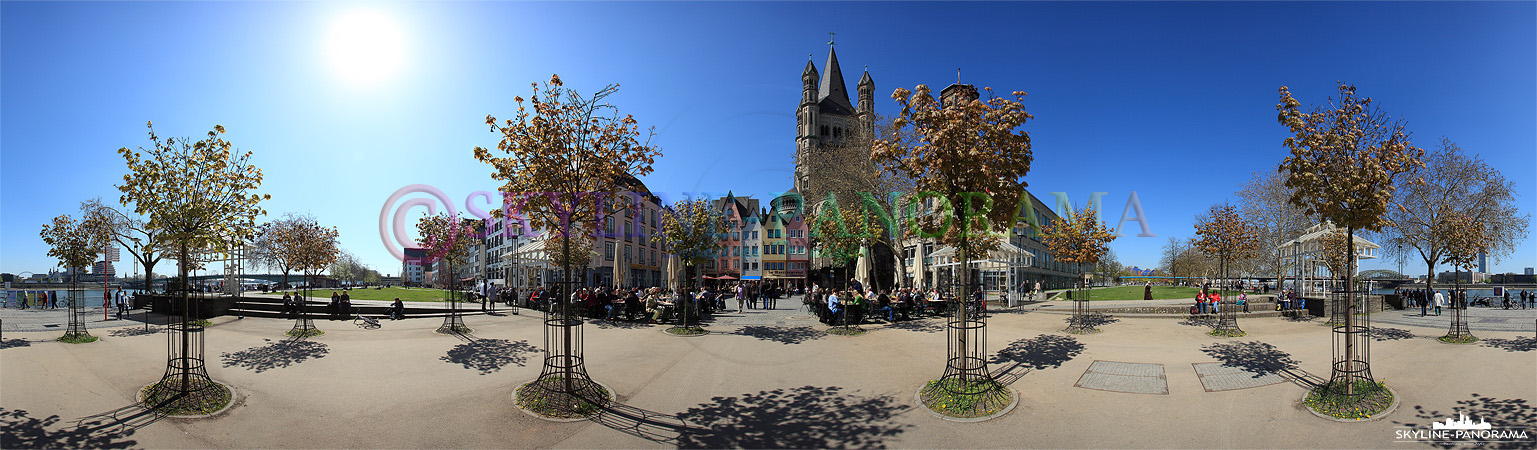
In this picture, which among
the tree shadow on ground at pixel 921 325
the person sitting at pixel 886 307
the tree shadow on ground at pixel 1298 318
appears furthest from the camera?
the person sitting at pixel 886 307

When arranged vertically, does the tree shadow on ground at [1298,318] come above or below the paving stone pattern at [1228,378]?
below

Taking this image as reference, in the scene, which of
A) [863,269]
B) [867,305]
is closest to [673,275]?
[863,269]

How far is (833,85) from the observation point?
314 feet

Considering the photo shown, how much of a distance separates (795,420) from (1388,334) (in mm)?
16816

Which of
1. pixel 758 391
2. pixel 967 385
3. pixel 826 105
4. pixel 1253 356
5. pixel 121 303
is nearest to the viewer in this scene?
pixel 967 385

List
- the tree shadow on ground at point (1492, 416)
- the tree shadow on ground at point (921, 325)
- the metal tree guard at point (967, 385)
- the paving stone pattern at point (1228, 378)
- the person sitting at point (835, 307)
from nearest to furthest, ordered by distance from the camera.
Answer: the tree shadow on ground at point (1492, 416)
the metal tree guard at point (967, 385)
the paving stone pattern at point (1228, 378)
the tree shadow on ground at point (921, 325)
the person sitting at point (835, 307)

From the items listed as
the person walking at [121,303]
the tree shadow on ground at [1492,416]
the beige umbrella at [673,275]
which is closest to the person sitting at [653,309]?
the beige umbrella at [673,275]

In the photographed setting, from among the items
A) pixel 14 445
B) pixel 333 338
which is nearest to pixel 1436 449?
pixel 14 445

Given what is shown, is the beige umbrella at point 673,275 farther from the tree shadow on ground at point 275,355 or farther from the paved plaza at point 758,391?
the tree shadow on ground at point 275,355

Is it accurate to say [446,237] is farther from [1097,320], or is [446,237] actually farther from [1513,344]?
[1513,344]

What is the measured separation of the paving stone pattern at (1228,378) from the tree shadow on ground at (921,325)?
6.18 m

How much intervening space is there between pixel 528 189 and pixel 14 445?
6210 mm

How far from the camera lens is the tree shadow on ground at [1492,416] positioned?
597cm

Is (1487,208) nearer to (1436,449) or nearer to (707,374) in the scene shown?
(1436,449)
